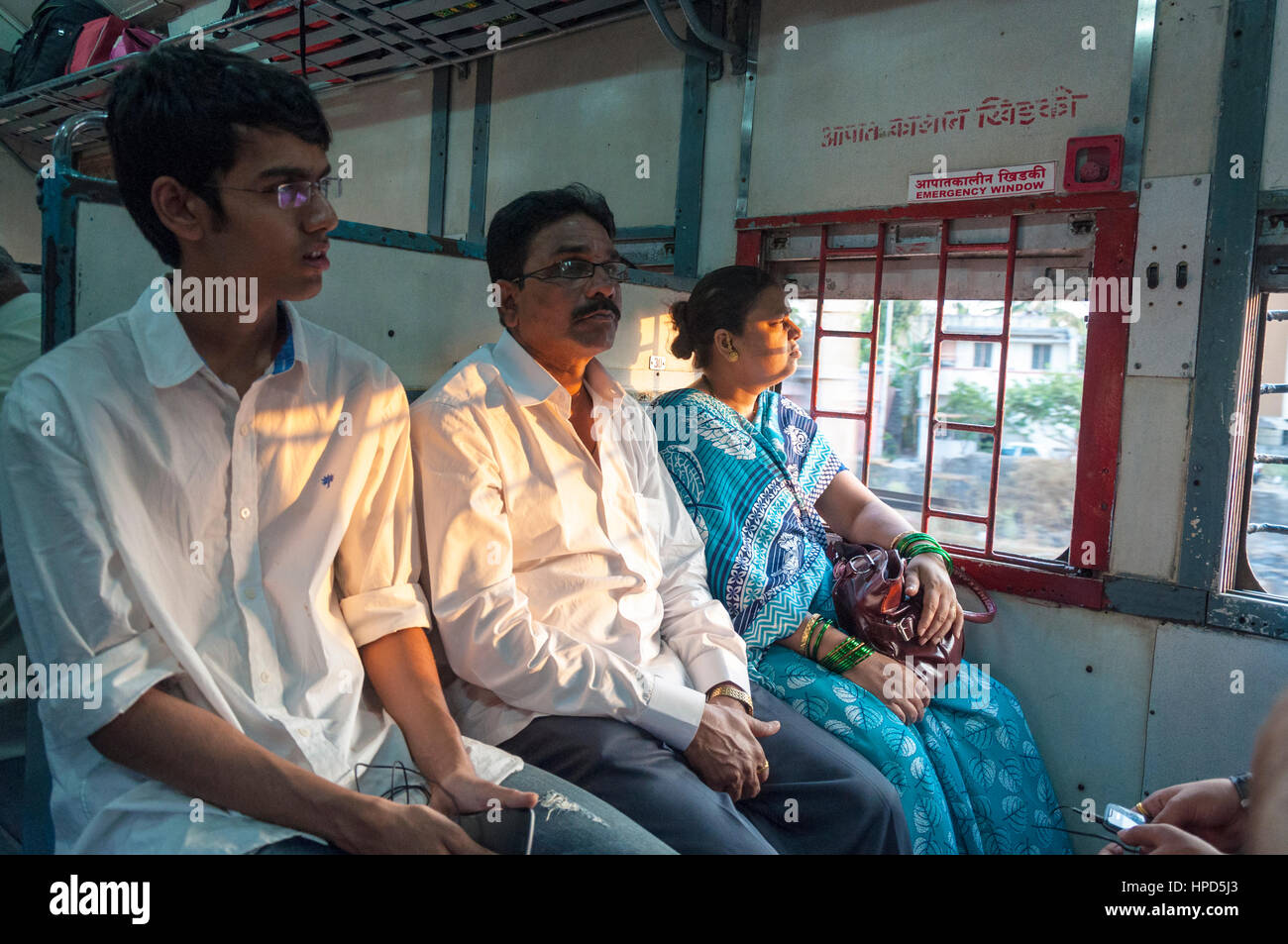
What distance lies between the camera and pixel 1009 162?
9.14ft

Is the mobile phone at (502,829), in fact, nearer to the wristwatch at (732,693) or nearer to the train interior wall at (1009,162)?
Answer: the wristwatch at (732,693)

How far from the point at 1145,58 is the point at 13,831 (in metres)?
3.38

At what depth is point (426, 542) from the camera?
1.83 meters

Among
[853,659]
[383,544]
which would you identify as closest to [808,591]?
[853,659]

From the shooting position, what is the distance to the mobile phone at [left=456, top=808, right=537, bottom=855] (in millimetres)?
1392

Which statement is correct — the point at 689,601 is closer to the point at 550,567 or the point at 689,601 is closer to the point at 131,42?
the point at 550,567

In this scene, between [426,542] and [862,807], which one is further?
[862,807]

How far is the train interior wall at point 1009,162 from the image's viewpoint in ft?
A: 7.72

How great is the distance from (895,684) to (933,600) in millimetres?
291

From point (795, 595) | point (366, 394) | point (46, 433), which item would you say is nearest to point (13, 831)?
point (46, 433)

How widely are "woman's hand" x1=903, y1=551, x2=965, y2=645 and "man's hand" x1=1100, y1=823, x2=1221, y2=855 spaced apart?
125 centimetres

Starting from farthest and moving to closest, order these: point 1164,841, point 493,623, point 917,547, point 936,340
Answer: point 936,340, point 917,547, point 493,623, point 1164,841

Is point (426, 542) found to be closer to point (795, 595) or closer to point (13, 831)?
point (13, 831)

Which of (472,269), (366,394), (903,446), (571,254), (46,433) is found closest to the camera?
(46,433)
